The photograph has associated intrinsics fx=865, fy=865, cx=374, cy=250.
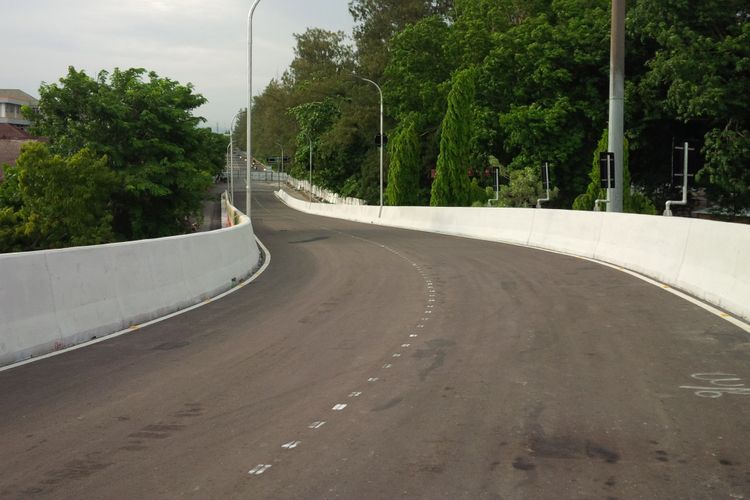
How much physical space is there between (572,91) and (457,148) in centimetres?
826

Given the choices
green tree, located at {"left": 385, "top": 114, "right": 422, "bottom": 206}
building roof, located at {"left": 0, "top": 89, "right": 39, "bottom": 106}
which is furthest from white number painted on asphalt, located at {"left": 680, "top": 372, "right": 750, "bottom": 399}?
building roof, located at {"left": 0, "top": 89, "right": 39, "bottom": 106}

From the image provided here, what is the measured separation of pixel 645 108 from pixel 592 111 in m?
4.13

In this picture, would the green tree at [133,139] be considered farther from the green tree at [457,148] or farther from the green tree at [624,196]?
the green tree at [624,196]

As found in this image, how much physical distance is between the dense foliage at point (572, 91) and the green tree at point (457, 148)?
296 millimetres

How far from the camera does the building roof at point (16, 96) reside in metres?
126

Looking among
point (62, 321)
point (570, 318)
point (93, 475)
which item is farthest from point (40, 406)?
point (570, 318)

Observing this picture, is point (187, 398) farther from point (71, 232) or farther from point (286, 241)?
point (71, 232)

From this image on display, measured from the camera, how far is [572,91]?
2185 inches

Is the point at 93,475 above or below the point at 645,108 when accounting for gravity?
below

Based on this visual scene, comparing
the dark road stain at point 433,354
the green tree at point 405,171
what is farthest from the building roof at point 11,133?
the dark road stain at point 433,354

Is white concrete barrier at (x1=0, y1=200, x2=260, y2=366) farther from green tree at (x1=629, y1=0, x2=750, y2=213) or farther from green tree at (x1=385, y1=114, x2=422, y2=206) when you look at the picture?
green tree at (x1=385, y1=114, x2=422, y2=206)

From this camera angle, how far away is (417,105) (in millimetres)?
72688

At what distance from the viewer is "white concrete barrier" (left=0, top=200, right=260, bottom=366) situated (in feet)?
31.3

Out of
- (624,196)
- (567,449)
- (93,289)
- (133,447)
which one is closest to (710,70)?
(624,196)
